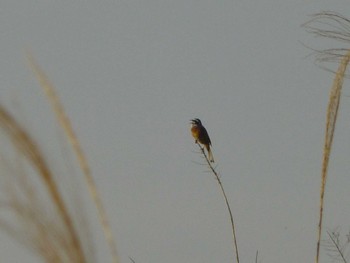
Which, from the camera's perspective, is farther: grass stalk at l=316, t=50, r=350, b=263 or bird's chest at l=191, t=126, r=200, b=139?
bird's chest at l=191, t=126, r=200, b=139

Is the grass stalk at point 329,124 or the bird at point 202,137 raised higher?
the bird at point 202,137

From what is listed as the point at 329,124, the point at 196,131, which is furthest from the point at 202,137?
the point at 329,124

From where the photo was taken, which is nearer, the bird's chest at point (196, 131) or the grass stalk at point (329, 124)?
the grass stalk at point (329, 124)

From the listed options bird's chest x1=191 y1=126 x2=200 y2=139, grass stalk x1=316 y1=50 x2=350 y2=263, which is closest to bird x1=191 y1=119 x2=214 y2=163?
bird's chest x1=191 y1=126 x2=200 y2=139

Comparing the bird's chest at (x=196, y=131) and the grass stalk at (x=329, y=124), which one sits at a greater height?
the bird's chest at (x=196, y=131)

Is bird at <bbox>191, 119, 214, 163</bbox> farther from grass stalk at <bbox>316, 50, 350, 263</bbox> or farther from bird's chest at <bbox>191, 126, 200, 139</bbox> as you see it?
grass stalk at <bbox>316, 50, 350, 263</bbox>

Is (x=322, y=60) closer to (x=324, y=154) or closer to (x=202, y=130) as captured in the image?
(x=324, y=154)

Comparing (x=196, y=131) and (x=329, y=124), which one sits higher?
(x=196, y=131)

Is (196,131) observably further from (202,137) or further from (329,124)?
(329,124)

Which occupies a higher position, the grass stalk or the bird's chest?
the bird's chest

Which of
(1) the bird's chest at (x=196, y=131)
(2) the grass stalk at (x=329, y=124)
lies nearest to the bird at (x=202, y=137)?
(1) the bird's chest at (x=196, y=131)

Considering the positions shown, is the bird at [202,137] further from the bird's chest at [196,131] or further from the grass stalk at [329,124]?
the grass stalk at [329,124]

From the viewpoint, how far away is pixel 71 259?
41.1 inches

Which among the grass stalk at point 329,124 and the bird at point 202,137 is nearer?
the grass stalk at point 329,124
